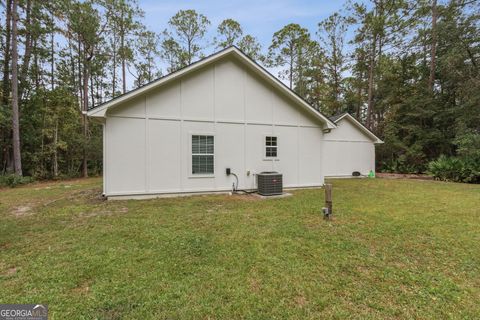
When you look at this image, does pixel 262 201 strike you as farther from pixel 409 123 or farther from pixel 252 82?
pixel 409 123

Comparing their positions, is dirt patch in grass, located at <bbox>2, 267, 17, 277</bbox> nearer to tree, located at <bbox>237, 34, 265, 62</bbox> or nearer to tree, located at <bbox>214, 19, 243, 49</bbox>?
tree, located at <bbox>214, 19, 243, 49</bbox>

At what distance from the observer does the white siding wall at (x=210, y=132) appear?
24.7ft

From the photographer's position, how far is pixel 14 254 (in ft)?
11.4

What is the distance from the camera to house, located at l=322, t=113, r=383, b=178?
14.6 meters

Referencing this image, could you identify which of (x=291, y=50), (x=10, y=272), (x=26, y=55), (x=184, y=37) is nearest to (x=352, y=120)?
(x=291, y=50)

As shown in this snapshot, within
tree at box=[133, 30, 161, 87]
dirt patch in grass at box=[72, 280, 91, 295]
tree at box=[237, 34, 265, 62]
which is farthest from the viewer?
tree at box=[237, 34, 265, 62]

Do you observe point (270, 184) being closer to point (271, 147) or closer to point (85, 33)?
point (271, 147)

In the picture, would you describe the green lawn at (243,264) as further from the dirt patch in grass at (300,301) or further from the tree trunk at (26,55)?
the tree trunk at (26,55)

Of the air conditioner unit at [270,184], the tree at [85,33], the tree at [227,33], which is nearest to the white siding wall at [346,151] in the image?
the air conditioner unit at [270,184]

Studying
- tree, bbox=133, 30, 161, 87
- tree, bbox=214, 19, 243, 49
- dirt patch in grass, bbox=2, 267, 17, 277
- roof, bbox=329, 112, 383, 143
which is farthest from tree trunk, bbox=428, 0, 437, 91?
dirt patch in grass, bbox=2, 267, 17, 277

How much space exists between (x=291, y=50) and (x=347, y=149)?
12832mm

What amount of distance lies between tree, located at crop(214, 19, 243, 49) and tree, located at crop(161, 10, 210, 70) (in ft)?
4.09

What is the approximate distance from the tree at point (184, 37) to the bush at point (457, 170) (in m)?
19.6

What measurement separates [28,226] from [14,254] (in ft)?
5.54
